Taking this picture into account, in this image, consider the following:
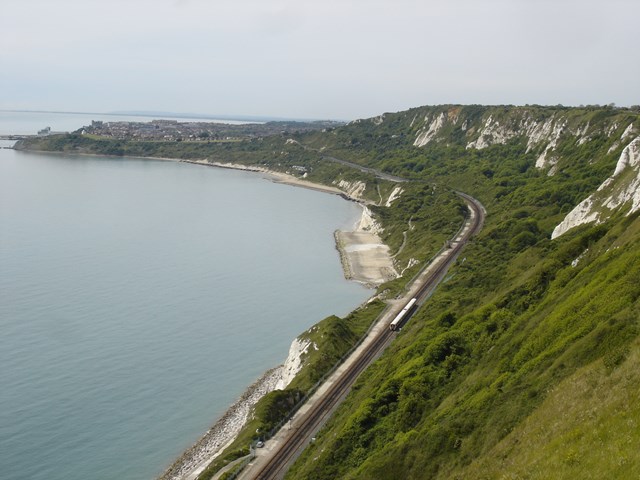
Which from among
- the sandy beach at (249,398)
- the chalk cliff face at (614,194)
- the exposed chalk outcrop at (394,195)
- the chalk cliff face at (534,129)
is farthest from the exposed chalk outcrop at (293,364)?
the exposed chalk outcrop at (394,195)

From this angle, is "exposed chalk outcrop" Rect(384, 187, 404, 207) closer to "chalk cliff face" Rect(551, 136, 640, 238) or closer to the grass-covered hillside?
the grass-covered hillside

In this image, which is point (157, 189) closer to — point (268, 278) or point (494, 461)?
point (268, 278)

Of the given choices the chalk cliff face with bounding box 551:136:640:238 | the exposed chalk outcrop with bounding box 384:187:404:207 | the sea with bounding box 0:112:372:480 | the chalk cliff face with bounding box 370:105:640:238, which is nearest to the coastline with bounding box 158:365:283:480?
the sea with bounding box 0:112:372:480

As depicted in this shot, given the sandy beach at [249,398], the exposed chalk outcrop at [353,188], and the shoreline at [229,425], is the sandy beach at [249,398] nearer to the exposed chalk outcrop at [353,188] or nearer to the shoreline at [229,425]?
the shoreline at [229,425]

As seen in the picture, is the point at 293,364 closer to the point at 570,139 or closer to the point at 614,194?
the point at 614,194

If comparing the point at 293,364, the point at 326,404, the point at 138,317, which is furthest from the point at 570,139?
the point at 326,404

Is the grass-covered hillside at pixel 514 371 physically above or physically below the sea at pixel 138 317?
above

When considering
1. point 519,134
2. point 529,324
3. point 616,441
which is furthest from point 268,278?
point 519,134
